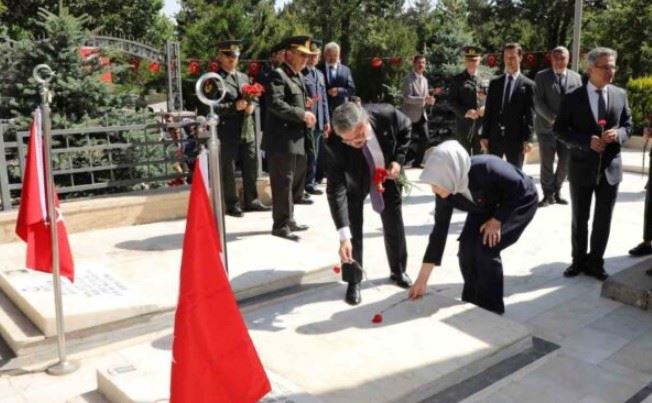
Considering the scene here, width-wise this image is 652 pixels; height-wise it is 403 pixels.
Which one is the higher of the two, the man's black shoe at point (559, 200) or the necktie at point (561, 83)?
the necktie at point (561, 83)

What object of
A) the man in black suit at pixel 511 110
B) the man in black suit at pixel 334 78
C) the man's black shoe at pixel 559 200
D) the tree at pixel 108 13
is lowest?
the man's black shoe at pixel 559 200

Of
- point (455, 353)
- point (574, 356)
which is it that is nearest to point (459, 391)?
point (455, 353)

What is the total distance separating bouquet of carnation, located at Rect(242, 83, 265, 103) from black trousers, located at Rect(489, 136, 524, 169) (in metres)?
2.55

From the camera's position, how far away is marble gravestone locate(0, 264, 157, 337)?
3968 mm

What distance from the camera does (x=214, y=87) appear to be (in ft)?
23.3

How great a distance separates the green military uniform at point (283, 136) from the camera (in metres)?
6.08

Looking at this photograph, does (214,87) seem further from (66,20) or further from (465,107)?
(465,107)

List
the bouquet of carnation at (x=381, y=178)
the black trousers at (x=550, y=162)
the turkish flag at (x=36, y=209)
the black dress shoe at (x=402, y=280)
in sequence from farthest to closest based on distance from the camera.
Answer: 1. the black trousers at (x=550, y=162)
2. the black dress shoe at (x=402, y=280)
3. the bouquet of carnation at (x=381, y=178)
4. the turkish flag at (x=36, y=209)

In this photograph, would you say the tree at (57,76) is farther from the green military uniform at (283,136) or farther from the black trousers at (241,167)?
the green military uniform at (283,136)

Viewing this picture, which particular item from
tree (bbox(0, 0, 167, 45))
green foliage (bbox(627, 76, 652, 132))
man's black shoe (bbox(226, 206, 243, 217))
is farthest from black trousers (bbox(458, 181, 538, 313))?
tree (bbox(0, 0, 167, 45))

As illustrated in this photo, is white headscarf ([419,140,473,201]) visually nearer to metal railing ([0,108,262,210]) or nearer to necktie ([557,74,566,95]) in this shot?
metal railing ([0,108,262,210])

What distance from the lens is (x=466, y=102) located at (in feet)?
26.2

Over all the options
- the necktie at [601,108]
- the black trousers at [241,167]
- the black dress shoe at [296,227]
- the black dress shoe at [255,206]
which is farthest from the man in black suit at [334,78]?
the necktie at [601,108]

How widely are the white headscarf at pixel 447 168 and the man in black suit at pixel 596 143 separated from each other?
1725 mm
